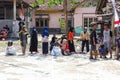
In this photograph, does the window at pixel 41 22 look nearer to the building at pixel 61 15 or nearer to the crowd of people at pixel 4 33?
the building at pixel 61 15

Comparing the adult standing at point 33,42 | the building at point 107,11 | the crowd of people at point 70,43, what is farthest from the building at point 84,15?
the adult standing at point 33,42

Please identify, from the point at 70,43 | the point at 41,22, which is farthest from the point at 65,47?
the point at 41,22

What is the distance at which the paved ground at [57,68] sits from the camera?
40.3 feet

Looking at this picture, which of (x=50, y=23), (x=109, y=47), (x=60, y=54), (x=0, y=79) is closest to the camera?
(x=0, y=79)

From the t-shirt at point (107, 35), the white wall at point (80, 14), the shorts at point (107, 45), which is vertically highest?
the white wall at point (80, 14)

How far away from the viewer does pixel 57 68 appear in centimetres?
1423

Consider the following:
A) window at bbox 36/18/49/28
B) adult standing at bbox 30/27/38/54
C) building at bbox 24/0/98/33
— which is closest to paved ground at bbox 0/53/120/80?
adult standing at bbox 30/27/38/54

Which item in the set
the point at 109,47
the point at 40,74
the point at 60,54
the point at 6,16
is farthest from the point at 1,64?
the point at 6,16

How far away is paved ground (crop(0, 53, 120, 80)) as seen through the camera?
12.3 m

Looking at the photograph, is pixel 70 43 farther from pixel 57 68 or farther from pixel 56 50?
pixel 57 68

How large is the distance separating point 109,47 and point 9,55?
528cm

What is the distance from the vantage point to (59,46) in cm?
1888

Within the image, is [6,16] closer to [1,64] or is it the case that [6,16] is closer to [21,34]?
[21,34]

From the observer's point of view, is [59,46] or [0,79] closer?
[0,79]
